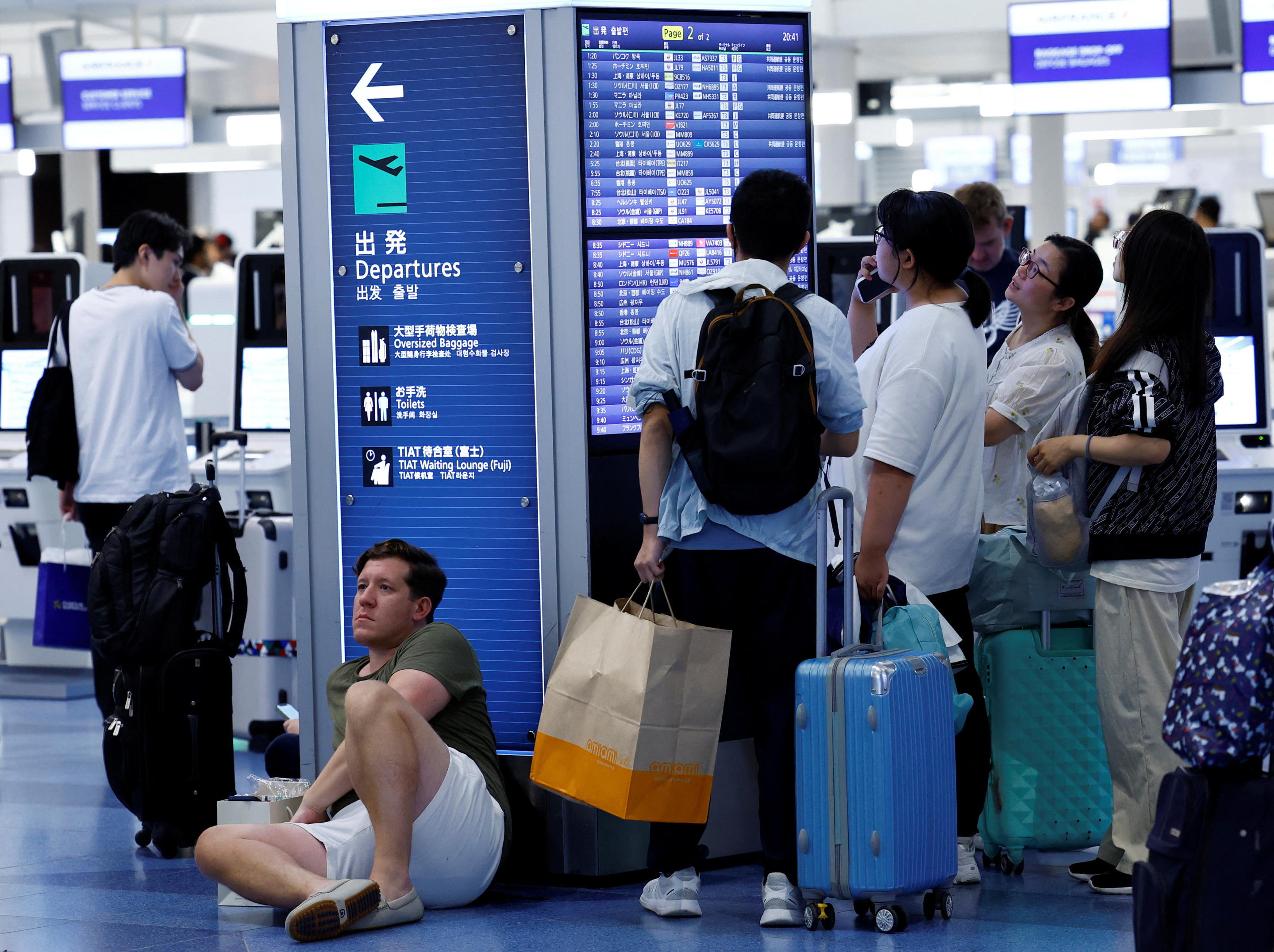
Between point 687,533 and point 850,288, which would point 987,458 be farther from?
point 850,288

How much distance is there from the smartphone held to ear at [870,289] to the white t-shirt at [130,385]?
7.02 feet

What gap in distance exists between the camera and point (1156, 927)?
Result: 220 cm

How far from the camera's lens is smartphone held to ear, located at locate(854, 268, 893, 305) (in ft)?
12.3

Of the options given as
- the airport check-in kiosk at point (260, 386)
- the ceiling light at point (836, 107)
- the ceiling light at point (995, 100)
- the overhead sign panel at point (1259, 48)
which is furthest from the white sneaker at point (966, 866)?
the ceiling light at point (836, 107)

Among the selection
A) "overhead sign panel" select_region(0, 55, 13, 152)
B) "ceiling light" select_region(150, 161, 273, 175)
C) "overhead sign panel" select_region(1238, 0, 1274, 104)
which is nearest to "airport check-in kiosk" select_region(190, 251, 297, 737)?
"overhead sign panel" select_region(0, 55, 13, 152)

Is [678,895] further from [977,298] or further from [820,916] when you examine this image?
[977,298]

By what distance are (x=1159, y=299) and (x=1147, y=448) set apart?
1.05ft

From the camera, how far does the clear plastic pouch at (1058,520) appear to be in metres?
3.24

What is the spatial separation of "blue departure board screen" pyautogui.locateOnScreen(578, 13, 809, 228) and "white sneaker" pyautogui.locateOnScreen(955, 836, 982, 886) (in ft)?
5.15

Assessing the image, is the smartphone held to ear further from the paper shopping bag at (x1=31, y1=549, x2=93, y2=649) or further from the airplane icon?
the paper shopping bag at (x1=31, y1=549, x2=93, y2=649)

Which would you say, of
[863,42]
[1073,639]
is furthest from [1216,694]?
[863,42]

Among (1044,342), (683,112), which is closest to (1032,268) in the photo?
(1044,342)

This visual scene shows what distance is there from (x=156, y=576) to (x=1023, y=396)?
2213mm

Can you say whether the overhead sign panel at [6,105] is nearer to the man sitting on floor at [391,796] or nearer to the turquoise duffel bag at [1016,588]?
the man sitting on floor at [391,796]
